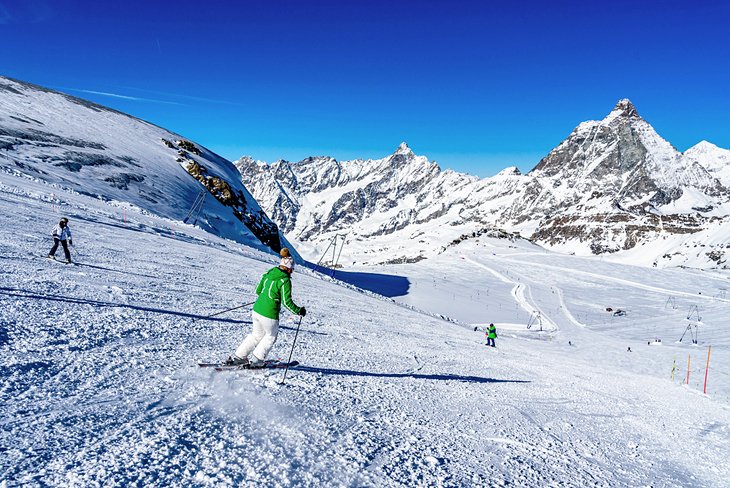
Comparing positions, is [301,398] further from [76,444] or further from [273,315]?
[76,444]

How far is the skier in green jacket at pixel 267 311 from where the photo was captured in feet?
23.6

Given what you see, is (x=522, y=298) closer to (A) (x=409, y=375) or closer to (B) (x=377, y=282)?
(B) (x=377, y=282)

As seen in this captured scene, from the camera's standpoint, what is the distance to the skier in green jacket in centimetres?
720

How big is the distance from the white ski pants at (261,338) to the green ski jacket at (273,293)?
0.44 feet

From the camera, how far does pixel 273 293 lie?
7.20 m

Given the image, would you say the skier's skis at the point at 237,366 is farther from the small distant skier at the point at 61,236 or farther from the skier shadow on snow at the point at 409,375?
the small distant skier at the point at 61,236

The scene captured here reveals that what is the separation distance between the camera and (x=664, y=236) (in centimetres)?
18200

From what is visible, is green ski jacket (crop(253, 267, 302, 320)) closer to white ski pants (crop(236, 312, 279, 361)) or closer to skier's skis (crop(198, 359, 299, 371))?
white ski pants (crop(236, 312, 279, 361))

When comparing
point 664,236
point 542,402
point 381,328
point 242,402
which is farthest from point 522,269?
point 664,236

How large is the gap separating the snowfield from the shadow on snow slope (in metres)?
33.1

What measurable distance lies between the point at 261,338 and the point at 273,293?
0.90m

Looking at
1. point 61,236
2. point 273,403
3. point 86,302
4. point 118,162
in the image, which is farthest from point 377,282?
point 273,403

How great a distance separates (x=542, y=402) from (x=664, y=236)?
212 metres

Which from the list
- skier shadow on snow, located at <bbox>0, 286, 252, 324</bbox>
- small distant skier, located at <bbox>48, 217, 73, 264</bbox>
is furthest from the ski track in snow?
small distant skier, located at <bbox>48, 217, 73, 264</bbox>
